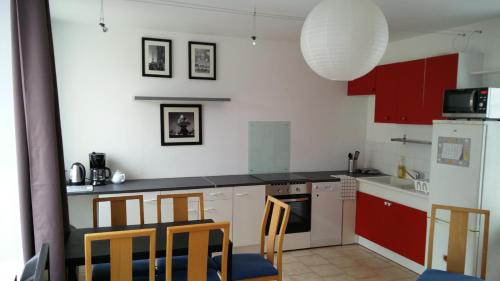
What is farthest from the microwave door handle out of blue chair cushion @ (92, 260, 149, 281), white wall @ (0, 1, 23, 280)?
white wall @ (0, 1, 23, 280)

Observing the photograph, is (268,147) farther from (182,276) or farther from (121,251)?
(121,251)

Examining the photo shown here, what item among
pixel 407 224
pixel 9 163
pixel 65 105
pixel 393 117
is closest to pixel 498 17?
pixel 393 117

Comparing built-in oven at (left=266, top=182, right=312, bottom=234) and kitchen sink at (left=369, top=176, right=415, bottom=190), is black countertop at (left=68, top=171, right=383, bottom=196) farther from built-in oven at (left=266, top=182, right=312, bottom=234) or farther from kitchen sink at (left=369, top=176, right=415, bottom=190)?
kitchen sink at (left=369, top=176, right=415, bottom=190)

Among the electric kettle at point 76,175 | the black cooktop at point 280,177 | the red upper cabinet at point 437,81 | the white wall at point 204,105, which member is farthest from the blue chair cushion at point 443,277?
the electric kettle at point 76,175

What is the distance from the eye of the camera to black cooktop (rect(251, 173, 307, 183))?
14.1 ft

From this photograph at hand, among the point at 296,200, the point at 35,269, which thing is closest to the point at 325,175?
the point at 296,200

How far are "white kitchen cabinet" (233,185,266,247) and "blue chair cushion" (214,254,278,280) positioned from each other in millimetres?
1305

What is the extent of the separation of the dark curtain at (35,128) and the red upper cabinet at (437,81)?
11.3 feet

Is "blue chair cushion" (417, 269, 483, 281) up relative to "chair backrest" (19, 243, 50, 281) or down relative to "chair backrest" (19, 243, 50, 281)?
down

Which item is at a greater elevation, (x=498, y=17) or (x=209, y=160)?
(x=498, y=17)

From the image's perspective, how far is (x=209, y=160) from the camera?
4543 millimetres

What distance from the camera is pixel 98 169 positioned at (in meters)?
3.90

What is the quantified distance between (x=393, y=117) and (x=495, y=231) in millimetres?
1670

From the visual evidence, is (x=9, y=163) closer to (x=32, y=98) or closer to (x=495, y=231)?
(x=32, y=98)
